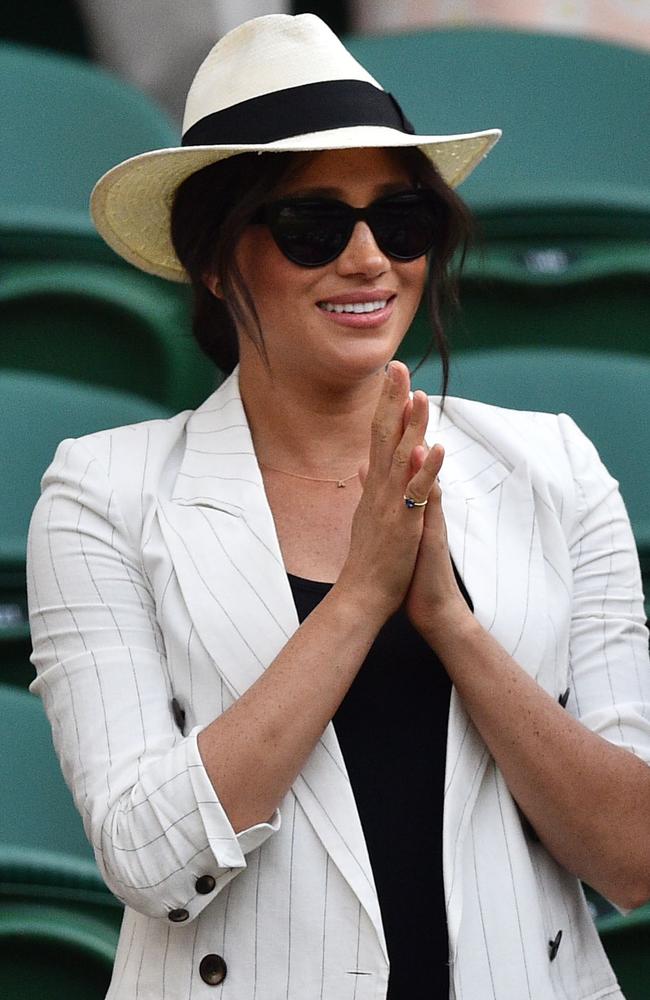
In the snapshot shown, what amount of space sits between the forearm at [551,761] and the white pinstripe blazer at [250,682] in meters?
0.04

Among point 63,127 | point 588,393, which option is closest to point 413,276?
point 588,393

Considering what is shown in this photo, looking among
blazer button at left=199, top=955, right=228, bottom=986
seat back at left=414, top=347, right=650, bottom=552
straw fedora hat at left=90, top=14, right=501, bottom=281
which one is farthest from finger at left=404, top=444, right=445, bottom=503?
seat back at left=414, top=347, right=650, bottom=552

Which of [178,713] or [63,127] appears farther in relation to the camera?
[63,127]

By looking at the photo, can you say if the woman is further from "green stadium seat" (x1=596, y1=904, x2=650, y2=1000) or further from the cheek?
"green stadium seat" (x1=596, y1=904, x2=650, y2=1000)

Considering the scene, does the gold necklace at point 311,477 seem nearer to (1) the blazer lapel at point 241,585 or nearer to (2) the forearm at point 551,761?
(1) the blazer lapel at point 241,585

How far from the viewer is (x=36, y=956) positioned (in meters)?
1.94

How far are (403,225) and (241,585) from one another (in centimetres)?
41

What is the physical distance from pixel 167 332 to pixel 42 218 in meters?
0.27

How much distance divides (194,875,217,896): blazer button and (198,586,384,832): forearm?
0.19 ft

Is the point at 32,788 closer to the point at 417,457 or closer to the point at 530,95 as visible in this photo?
the point at 417,457

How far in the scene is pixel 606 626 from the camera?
171cm

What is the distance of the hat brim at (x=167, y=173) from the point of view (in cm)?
171

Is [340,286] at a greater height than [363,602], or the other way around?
[340,286]

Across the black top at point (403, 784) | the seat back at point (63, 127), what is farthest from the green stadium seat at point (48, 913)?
the seat back at point (63, 127)
